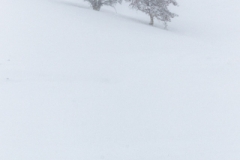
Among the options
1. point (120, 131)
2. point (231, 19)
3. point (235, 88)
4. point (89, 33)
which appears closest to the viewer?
point (120, 131)

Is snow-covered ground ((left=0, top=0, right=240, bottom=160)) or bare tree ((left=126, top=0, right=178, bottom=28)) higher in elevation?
bare tree ((left=126, top=0, right=178, bottom=28))

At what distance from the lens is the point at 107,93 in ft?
20.7

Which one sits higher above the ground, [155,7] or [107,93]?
[155,7]

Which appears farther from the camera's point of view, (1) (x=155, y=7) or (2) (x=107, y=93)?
(1) (x=155, y=7)

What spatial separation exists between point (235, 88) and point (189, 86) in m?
1.29

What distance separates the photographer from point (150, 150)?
15.2ft

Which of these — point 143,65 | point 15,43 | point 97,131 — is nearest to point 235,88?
point 143,65

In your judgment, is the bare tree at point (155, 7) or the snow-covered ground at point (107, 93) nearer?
the snow-covered ground at point (107, 93)

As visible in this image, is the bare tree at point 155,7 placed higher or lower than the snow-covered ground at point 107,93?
higher

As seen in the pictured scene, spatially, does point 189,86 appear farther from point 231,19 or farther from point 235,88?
point 231,19

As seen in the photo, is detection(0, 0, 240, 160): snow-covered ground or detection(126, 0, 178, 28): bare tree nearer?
detection(0, 0, 240, 160): snow-covered ground

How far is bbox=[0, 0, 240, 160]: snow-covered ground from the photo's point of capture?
4582mm

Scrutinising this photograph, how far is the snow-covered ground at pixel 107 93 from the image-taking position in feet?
15.0

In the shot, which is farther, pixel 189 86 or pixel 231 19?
pixel 231 19
